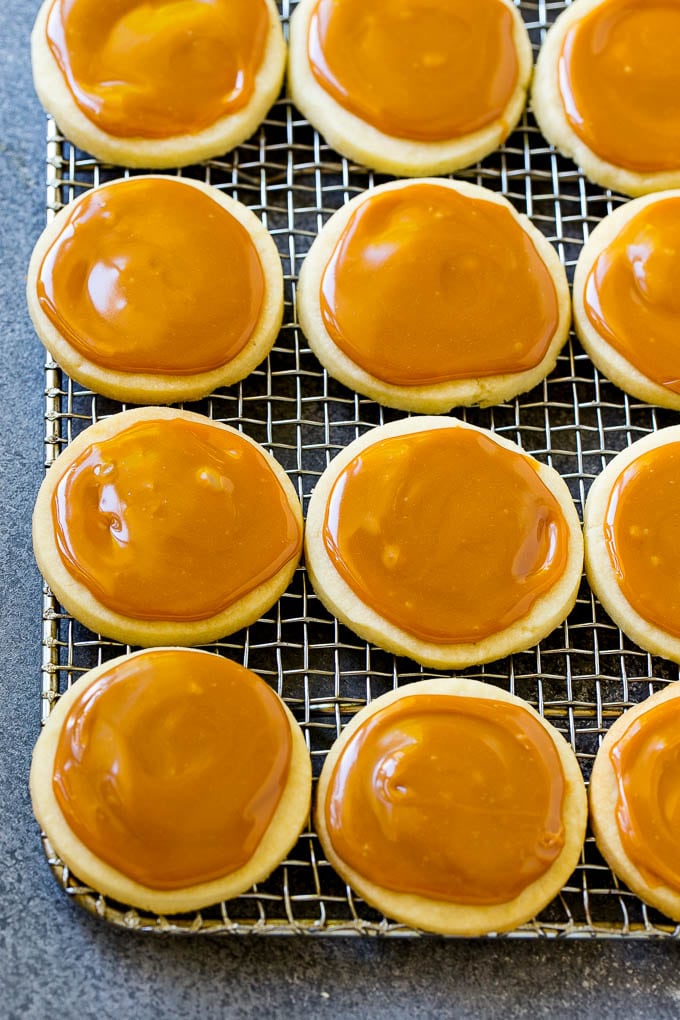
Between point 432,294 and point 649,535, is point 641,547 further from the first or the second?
point 432,294

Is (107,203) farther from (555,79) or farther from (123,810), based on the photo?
(123,810)

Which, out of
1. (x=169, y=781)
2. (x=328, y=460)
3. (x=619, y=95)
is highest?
(x=619, y=95)

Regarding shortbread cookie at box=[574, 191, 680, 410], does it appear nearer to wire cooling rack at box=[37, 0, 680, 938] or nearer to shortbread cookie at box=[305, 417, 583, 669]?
wire cooling rack at box=[37, 0, 680, 938]

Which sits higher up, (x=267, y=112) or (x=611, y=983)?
(x=267, y=112)

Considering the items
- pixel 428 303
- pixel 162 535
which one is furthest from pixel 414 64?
pixel 162 535

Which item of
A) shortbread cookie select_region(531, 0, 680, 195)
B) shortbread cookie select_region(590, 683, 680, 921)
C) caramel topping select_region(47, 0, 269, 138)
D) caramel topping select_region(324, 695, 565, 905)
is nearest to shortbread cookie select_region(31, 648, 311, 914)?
caramel topping select_region(324, 695, 565, 905)

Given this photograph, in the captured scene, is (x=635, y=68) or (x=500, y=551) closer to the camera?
(x=500, y=551)

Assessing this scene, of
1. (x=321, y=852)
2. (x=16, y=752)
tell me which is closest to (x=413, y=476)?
(x=321, y=852)

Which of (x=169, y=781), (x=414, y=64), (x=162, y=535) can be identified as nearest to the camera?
(x=169, y=781)
